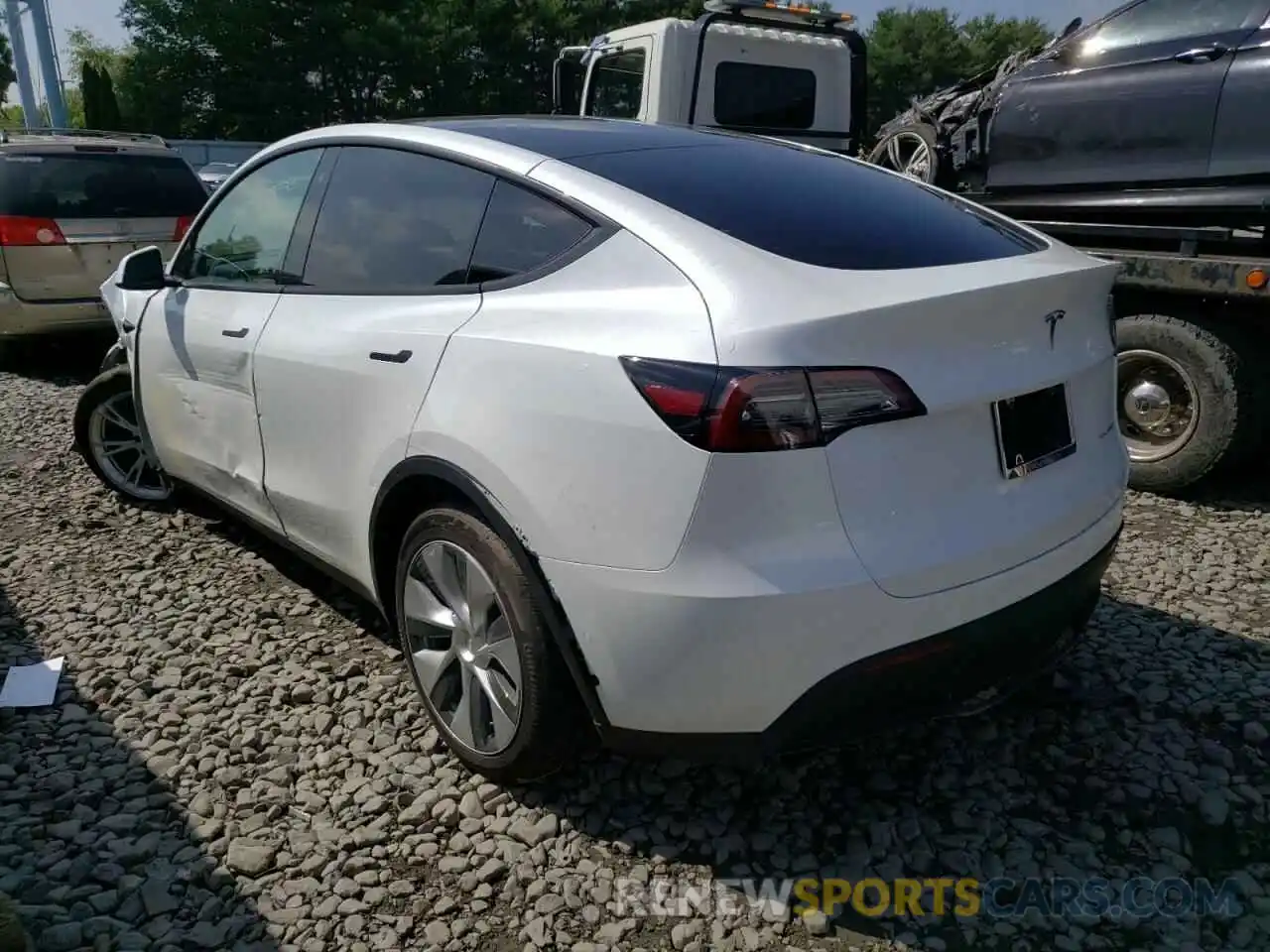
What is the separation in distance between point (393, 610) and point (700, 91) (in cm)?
553

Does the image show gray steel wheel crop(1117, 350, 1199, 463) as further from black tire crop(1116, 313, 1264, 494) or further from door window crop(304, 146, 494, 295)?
door window crop(304, 146, 494, 295)

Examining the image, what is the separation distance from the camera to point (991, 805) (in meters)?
2.56

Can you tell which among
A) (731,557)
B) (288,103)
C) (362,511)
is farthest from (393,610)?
(288,103)

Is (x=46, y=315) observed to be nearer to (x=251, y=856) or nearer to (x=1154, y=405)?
(x=251, y=856)

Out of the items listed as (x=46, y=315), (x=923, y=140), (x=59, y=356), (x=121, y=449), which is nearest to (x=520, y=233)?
(x=121, y=449)

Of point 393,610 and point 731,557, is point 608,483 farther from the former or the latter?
point 393,610

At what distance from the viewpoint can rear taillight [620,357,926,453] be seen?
6.20ft

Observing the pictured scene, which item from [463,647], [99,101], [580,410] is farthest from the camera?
[99,101]

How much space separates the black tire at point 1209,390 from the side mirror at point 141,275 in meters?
4.09

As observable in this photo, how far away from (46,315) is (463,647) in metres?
5.81

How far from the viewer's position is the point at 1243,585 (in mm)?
3793

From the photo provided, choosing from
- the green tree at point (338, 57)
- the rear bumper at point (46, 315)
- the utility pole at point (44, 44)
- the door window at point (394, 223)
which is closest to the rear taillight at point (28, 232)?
the rear bumper at point (46, 315)

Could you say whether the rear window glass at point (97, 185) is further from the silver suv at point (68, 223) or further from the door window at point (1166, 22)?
the door window at point (1166, 22)

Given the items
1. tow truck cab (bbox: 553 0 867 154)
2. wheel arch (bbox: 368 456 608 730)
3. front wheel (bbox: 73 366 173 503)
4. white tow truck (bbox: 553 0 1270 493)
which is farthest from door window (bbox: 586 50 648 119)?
wheel arch (bbox: 368 456 608 730)
